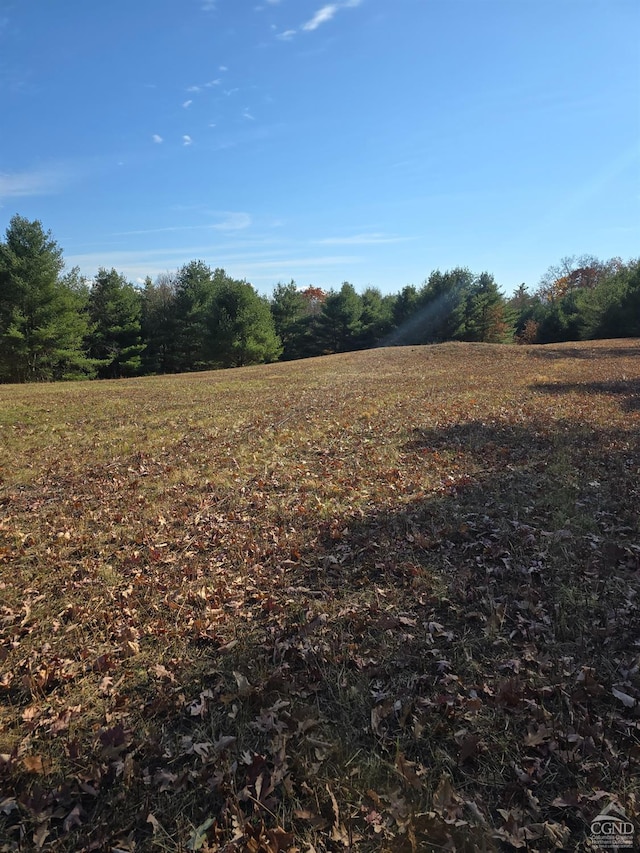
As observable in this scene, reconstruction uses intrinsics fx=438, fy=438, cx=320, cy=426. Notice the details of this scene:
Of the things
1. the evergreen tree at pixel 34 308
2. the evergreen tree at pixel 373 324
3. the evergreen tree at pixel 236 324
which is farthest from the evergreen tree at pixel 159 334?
the evergreen tree at pixel 373 324

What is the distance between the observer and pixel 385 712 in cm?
291

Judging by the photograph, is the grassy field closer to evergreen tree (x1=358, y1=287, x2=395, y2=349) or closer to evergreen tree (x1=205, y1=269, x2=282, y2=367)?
evergreen tree (x1=205, y1=269, x2=282, y2=367)

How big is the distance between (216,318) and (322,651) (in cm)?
3916

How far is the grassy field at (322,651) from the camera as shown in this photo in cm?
236

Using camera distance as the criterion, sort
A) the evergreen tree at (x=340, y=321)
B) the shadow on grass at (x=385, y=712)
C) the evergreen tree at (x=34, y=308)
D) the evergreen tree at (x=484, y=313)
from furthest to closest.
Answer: the evergreen tree at (x=340, y=321) → the evergreen tree at (x=484, y=313) → the evergreen tree at (x=34, y=308) → the shadow on grass at (x=385, y=712)

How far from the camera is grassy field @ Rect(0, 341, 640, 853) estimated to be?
7.73 feet

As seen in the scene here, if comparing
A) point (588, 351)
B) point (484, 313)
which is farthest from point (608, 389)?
point (484, 313)

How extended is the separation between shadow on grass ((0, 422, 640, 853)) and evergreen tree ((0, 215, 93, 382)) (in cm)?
3206

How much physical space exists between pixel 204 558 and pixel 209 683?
6.00 feet

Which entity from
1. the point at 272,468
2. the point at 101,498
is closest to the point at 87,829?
the point at 101,498

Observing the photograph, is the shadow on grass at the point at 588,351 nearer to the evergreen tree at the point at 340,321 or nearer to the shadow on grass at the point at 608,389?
the shadow on grass at the point at 608,389

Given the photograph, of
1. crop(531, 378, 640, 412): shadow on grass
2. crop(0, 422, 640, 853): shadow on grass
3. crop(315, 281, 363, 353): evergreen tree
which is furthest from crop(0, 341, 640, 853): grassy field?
crop(315, 281, 363, 353): evergreen tree

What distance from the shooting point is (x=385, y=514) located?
577cm

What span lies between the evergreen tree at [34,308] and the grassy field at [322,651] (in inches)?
1072
